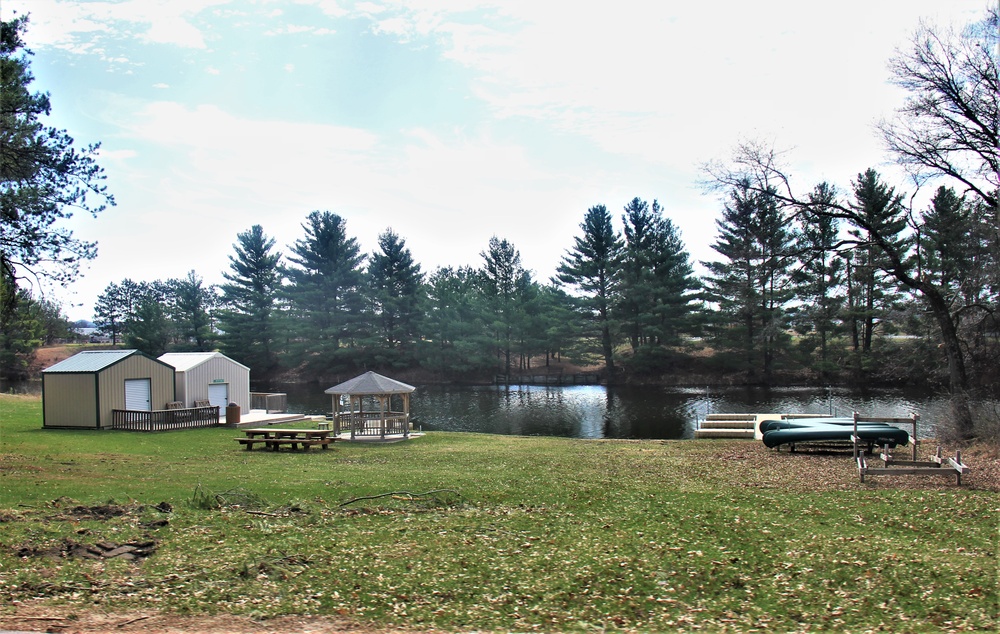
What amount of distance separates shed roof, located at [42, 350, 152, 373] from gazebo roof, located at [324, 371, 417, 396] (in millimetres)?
8937

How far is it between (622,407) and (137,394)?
2430 centimetres

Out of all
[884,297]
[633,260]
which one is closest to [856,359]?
[884,297]

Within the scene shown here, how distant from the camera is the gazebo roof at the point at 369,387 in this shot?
2350cm

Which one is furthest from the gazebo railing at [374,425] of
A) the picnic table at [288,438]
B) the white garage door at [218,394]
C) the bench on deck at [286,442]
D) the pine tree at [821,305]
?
the pine tree at [821,305]

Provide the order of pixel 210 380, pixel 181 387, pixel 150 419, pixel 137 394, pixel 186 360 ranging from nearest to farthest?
pixel 150 419 < pixel 137 394 < pixel 181 387 < pixel 210 380 < pixel 186 360

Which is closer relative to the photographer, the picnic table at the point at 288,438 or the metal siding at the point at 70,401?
the picnic table at the point at 288,438

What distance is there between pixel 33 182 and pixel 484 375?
53.3 m

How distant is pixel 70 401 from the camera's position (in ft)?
82.6

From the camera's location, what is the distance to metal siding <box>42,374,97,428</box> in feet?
82.1

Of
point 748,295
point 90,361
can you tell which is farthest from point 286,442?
point 748,295

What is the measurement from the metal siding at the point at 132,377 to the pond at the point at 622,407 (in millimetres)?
9818

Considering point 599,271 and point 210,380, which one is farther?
point 599,271

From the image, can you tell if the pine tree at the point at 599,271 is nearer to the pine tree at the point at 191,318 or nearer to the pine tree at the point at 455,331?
the pine tree at the point at 455,331

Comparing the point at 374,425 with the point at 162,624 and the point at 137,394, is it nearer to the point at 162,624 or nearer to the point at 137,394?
the point at 137,394
